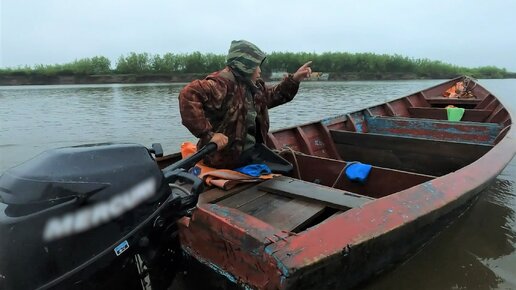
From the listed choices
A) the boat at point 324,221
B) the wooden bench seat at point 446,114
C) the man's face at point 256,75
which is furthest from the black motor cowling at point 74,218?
the wooden bench seat at point 446,114

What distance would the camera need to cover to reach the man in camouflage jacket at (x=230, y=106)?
2561 millimetres

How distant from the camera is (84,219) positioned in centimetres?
149

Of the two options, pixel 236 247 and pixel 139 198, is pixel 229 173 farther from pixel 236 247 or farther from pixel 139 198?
pixel 139 198

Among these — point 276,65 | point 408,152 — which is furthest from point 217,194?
point 276,65

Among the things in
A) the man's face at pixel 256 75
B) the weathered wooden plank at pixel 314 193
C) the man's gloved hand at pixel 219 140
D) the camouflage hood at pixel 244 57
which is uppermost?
the camouflage hood at pixel 244 57

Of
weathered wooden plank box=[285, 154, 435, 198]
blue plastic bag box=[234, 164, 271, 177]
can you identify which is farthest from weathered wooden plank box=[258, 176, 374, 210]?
weathered wooden plank box=[285, 154, 435, 198]

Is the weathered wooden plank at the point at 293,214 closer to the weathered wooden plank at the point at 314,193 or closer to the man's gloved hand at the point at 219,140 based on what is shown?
the weathered wooden plank at the point at 314,193

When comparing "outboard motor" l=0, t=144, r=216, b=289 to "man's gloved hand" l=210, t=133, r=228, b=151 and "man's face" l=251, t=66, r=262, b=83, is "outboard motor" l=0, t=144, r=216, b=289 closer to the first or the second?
"man's gloved hand" l=210, t=133, r=228, b=151

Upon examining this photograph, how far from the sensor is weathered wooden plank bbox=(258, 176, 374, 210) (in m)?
2.43

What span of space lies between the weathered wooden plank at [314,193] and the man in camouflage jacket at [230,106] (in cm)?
41

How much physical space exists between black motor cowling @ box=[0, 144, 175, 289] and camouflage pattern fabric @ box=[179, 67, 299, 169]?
2.82ft

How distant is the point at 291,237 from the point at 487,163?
2.27m

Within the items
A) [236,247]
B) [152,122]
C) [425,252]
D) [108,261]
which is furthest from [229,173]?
[152,122]

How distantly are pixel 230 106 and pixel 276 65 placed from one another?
51.1 m
